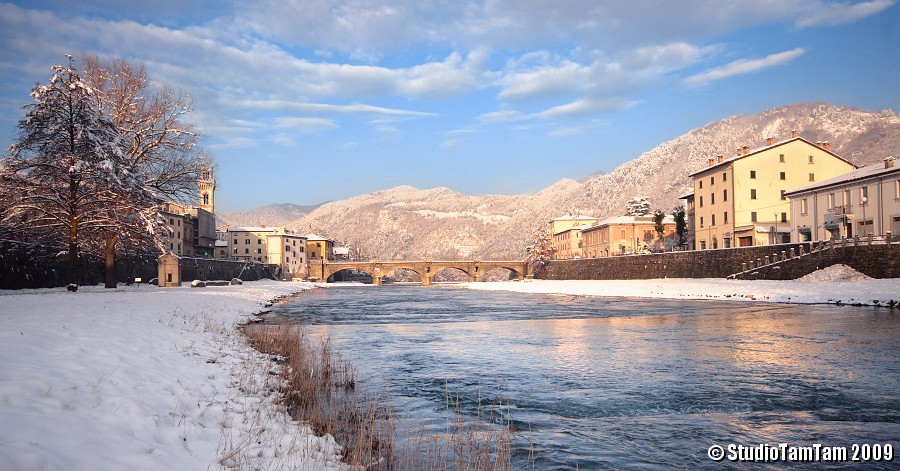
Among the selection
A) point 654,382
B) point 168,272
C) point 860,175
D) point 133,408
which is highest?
point 860,175

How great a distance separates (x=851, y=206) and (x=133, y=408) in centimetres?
6376

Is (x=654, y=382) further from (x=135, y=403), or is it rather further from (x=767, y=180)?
(x=767, y=180)

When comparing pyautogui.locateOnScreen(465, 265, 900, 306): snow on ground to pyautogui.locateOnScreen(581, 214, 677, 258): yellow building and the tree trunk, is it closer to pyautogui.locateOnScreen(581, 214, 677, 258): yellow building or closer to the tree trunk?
the tree trunk

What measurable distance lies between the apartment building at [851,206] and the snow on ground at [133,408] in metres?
54.8

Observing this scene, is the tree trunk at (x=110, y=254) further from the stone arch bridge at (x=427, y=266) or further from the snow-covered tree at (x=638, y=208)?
the snow-covered tree at (x=638, y=208)

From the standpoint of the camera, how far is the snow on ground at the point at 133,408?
5.96m

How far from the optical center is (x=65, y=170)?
107ft

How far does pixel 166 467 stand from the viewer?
6180 mm

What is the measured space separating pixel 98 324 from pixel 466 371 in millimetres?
9147

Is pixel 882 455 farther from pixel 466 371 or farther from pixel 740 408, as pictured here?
pixel 466 371

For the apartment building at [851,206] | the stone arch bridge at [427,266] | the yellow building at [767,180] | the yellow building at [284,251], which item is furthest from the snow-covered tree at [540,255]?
the yellow building at [284,251]


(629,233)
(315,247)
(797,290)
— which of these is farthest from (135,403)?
(315,247)

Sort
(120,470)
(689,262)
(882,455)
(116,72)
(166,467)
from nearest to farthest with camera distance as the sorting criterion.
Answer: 1. (120,470)
2. (166,467)
3. (882,455)
4. (116,72)
5. (689,262)

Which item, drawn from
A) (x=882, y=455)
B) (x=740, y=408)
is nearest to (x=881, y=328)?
(x=740, y=408)
